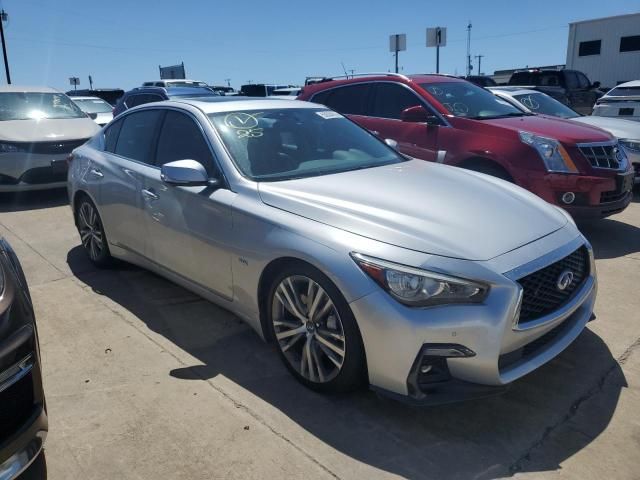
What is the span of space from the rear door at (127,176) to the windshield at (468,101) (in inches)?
135

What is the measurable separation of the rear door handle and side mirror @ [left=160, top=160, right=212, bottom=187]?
581mm

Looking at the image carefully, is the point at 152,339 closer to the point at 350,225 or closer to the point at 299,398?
the point at 299,398

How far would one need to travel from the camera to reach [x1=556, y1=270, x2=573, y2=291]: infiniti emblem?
2.87 meters

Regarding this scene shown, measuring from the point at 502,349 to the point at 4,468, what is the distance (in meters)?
2.09

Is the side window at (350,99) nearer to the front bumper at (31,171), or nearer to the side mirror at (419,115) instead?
the side mirror at (419,115)

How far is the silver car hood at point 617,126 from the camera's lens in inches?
298

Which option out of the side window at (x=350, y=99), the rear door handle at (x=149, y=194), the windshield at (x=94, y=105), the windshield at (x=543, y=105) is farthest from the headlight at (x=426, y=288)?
the windshield at (x=94, y=105)

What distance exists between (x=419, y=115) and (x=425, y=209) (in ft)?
11.5

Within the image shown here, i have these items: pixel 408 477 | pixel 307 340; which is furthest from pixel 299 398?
pixel 408 477

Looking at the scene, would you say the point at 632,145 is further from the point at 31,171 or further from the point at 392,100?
the point at 31,171

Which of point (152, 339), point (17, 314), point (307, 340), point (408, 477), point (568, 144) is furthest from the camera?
point (568, 144)

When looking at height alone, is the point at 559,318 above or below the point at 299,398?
above

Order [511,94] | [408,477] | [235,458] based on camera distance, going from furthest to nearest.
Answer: [511,94] < [235,458] < [408,477]

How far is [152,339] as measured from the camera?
12.4ft
